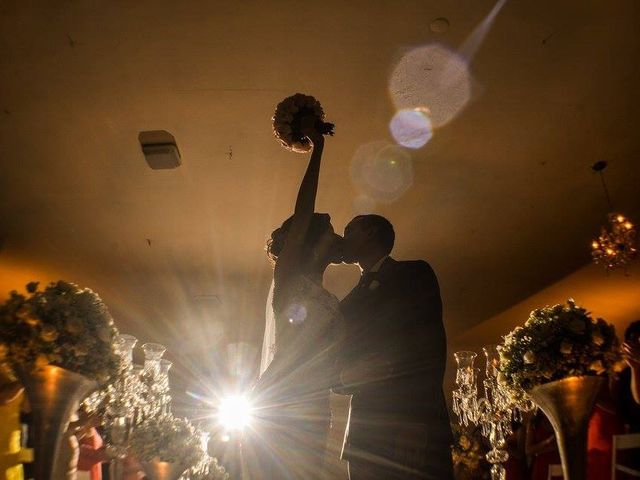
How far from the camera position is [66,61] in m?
3.55

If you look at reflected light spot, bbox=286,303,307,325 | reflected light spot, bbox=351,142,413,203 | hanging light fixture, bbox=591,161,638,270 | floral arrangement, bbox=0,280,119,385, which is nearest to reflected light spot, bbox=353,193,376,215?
reflected light spot, bbox=351,142,413,203

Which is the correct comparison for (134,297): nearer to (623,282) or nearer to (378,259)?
(378,259)

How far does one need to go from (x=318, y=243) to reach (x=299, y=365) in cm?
53

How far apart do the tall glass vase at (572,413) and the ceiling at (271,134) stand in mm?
2317

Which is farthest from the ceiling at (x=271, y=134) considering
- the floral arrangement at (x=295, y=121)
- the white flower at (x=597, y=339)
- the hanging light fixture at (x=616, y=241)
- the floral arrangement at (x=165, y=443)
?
the floral arrangement at (x=165, y=443)

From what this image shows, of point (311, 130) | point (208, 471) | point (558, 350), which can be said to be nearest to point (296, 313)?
point (311, 130)

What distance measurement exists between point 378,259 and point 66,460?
5.13 ft

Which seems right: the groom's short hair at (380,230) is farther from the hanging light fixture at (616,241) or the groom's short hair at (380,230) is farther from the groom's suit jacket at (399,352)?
the hanging light fixture at (616,241)

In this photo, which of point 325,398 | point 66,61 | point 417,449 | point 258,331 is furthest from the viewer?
point 258,331

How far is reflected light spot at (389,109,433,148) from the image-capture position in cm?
402

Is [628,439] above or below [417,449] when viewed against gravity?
below

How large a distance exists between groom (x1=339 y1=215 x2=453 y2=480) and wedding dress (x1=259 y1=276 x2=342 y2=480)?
79mm

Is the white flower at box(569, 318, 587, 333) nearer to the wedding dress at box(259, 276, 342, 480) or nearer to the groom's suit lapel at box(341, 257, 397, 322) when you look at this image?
the groom's suit lapel at box(341, 257, 397, 322)

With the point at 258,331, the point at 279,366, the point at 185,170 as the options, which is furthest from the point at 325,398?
the point at 258,331
